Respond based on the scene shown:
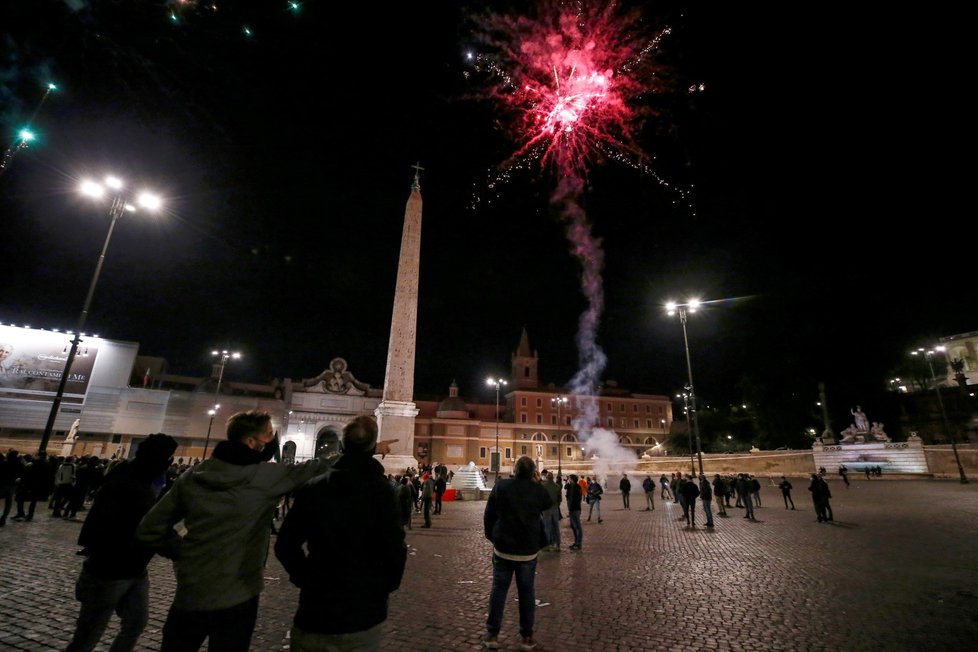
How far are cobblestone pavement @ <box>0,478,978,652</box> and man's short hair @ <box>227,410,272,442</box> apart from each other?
2726mm

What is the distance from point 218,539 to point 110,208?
42.3ft

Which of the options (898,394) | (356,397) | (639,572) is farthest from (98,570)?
(898,394)

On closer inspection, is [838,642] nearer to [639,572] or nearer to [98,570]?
[639,572]

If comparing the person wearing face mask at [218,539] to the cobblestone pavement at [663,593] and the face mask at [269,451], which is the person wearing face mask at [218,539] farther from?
the cobblestone pavement at [663,593]

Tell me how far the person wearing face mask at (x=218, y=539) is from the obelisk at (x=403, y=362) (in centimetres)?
Result: 2283

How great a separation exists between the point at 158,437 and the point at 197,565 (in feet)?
4.79

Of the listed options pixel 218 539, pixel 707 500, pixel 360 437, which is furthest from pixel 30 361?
pixel 360 437

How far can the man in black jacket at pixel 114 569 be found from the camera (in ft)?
9.09

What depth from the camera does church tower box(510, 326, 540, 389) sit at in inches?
2709

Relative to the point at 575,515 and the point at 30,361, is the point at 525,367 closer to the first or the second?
the point at 30,361

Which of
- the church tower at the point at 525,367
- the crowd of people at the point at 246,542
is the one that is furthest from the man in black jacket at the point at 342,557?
the church tower at the point at 525,367

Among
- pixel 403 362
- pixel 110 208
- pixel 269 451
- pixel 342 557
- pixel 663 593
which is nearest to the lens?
pixel 342 557

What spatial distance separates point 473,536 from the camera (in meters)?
11.2

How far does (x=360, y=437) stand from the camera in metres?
2.20
